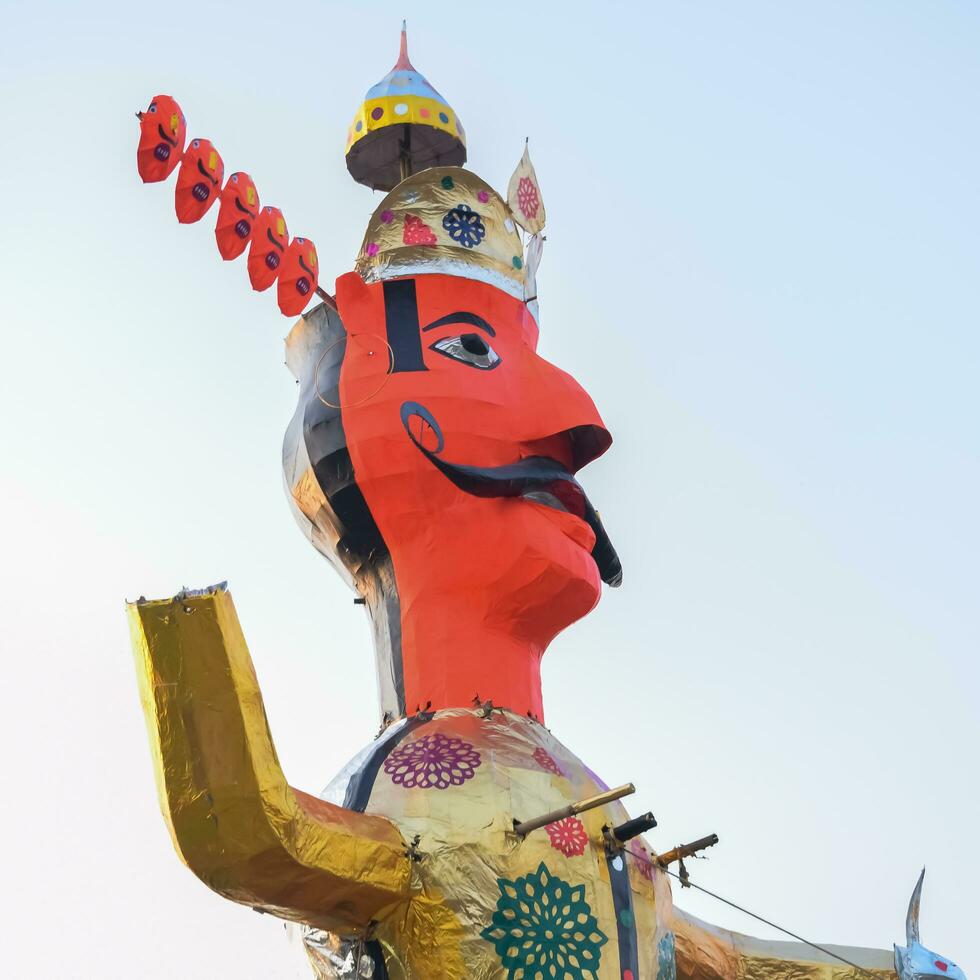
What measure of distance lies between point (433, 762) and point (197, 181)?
9.37 ft

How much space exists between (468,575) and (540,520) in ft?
1.48

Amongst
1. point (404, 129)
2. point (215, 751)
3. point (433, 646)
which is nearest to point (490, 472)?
point (433, 646)

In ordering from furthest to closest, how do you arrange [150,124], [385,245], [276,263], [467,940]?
1. [385,245]
2. [276,263]
3. [150,124]
4. [467,940]

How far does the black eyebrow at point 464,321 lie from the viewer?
817 cm

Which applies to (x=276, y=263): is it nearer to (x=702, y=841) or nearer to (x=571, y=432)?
(x=571, y=432)

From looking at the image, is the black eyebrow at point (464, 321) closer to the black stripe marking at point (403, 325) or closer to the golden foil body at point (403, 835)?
the black stripe marking at point (403, 325)

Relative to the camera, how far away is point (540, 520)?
25.8ft

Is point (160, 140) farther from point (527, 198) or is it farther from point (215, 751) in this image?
point (215, 751)

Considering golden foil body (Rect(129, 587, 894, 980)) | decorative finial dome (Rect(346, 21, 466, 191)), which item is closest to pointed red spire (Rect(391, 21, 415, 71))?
decorative finial dome (Rect(346, 21, 466, 191))

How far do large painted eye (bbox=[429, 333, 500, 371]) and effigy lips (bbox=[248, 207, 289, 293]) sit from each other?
2.85 feet

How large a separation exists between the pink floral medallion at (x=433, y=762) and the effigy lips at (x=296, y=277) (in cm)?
218

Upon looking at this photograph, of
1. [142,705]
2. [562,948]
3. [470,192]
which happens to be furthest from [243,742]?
[470,192]

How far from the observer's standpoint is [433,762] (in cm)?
712

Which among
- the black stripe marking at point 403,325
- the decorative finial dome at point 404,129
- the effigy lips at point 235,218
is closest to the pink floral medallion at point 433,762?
the black stripe marking at point 403,325
